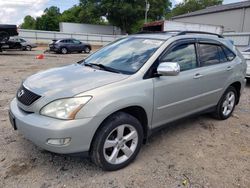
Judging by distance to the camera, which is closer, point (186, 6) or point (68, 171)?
point (68, 171)

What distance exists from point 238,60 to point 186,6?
60.2 metres

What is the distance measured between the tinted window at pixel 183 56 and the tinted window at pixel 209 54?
22 centimetres

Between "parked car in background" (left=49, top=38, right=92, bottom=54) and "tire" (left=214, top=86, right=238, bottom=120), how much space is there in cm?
1935

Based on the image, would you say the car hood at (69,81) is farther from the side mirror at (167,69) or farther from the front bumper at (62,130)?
the side mirror at (167,69)

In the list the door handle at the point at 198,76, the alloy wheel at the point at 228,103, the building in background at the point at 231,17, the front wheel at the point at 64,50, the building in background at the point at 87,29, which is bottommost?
the front wheel at the point at 64,50

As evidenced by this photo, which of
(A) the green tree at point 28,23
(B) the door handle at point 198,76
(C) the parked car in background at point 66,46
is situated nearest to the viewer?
(B) the door handle at point 198,76

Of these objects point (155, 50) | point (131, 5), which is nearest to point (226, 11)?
point (131, 5)

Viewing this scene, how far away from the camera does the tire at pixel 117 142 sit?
2.73 metres

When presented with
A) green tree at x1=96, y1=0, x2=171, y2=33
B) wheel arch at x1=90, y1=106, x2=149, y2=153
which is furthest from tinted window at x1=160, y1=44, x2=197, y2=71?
green tree at x1=96, y1=0, x2=171, y2=33

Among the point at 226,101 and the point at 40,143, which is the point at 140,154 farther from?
the point at 226,101

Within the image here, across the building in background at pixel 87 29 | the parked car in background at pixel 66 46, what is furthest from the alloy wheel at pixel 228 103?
the building in background at pixel 87 29

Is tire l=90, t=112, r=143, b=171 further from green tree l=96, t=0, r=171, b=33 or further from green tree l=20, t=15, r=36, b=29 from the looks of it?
green tree l=20, t=15, r=36, b=29

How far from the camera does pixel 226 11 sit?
99.1 feet

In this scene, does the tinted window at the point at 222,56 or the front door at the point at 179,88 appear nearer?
the front door at the point at 179,88
